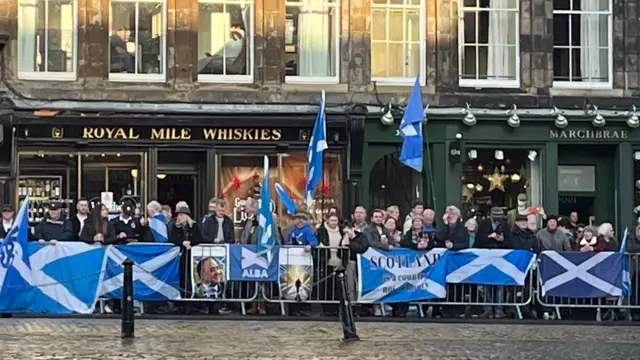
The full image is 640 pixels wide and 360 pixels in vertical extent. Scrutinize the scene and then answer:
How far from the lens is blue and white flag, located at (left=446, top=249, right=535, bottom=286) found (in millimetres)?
17500

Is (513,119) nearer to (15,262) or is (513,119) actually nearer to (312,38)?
(312,38)

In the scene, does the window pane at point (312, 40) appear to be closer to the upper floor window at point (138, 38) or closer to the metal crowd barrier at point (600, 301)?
the upper floor window at point (138, 38)

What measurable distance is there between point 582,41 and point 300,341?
1242cm

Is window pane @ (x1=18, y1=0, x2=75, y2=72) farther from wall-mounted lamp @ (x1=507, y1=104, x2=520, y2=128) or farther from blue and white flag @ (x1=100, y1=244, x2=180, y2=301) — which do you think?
wall-mounted lamp @ (x1=507, y1=104, x2=520, y2=128)

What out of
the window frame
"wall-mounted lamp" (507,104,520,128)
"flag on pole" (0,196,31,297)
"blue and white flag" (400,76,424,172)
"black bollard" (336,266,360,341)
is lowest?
"black bollard" (336,266,360,341)

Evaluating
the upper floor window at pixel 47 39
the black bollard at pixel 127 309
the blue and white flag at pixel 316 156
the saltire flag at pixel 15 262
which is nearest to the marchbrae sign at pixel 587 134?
the blue and white flag at pixel 316 156

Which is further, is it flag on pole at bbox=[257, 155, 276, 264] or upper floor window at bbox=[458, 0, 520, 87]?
upper floor window at bbox=[458, 0, 520, 87]

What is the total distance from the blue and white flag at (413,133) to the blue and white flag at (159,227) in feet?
14.4

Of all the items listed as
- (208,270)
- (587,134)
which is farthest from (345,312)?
(587,134)

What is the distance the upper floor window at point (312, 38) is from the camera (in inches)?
895

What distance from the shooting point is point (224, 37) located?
22.6 meters

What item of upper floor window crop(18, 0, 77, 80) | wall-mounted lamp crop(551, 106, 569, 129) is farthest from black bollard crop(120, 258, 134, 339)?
wall-mounted lamp crop(551, 106, 569, 129)

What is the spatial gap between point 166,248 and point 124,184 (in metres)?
5.12

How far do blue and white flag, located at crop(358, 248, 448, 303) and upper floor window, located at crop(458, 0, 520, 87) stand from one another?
6703mm
